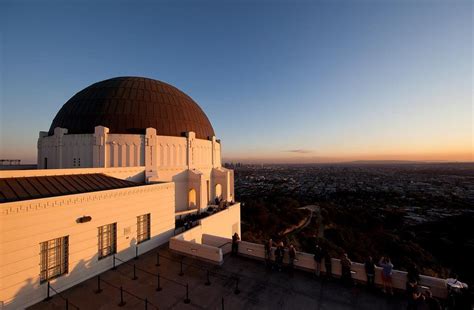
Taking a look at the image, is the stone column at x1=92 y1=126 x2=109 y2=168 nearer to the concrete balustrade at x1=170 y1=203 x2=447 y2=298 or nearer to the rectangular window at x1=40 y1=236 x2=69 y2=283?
the concrete balustrade at x1=170 y1=203 x2=447 y2=298

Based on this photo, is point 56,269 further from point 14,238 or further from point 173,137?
point 173,137

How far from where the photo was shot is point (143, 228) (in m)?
14.2

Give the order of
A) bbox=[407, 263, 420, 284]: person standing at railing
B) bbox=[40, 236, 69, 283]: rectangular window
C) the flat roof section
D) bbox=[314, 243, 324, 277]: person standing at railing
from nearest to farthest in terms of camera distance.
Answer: bbox=[407, 263, 420, 284]: person standing at railing
bbox=[40, 236, 69, 283]: rectangular window
the flat roof section
bbox=[314, 243, 324, 277]: person standing at railing

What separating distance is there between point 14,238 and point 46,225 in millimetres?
1055

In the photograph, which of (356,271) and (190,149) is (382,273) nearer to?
(356,271)

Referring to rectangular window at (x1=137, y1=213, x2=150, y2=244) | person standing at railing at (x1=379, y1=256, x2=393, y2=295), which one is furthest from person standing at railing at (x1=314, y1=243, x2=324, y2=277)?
rectangular window at (x1=137, y1=213, x2=150, y2=244)

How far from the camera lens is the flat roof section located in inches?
387

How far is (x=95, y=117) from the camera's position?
20.8 m

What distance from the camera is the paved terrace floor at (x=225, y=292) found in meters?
8.77

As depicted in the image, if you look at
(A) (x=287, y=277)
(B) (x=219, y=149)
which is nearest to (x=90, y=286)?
(A) (x=287, y=277)

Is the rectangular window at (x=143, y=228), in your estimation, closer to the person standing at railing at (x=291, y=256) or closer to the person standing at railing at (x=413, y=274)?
the person standing at railing at (x=291, y=256)

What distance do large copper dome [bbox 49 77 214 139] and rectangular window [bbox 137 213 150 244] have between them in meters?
9.39

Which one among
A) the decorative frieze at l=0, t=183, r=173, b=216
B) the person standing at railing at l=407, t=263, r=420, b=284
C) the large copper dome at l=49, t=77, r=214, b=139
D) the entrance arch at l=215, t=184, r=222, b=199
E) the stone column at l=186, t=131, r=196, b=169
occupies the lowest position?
the person standing at railing at l=407, t=263, r=420, b=284

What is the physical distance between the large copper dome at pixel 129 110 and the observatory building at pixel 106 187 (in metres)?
0.09
